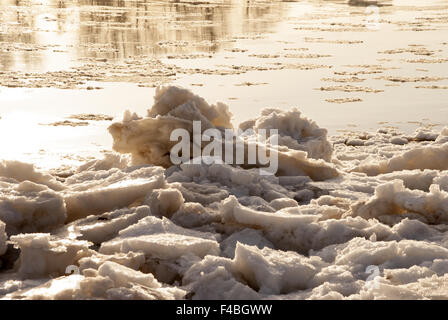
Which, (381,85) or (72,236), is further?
(381,85)

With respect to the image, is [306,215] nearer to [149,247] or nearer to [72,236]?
[149,247]

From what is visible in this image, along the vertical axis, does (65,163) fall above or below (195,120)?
below

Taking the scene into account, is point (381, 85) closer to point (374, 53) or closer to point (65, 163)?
point (374, 53)

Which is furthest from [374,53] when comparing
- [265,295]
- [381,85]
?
[265,295]

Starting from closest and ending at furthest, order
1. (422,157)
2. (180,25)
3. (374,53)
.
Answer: (422,157) < (374,53) < (180,25)

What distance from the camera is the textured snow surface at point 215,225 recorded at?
3508 mm

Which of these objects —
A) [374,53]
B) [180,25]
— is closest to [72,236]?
[374,53]

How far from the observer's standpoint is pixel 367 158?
281 inches

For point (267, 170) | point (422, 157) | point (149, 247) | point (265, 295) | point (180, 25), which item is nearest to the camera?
point (265, 295)

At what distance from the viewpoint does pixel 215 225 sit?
4.57m

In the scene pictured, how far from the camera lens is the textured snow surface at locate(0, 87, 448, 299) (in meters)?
3.51

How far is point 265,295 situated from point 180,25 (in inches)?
771

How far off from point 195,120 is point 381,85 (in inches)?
252

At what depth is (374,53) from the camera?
1579cm
